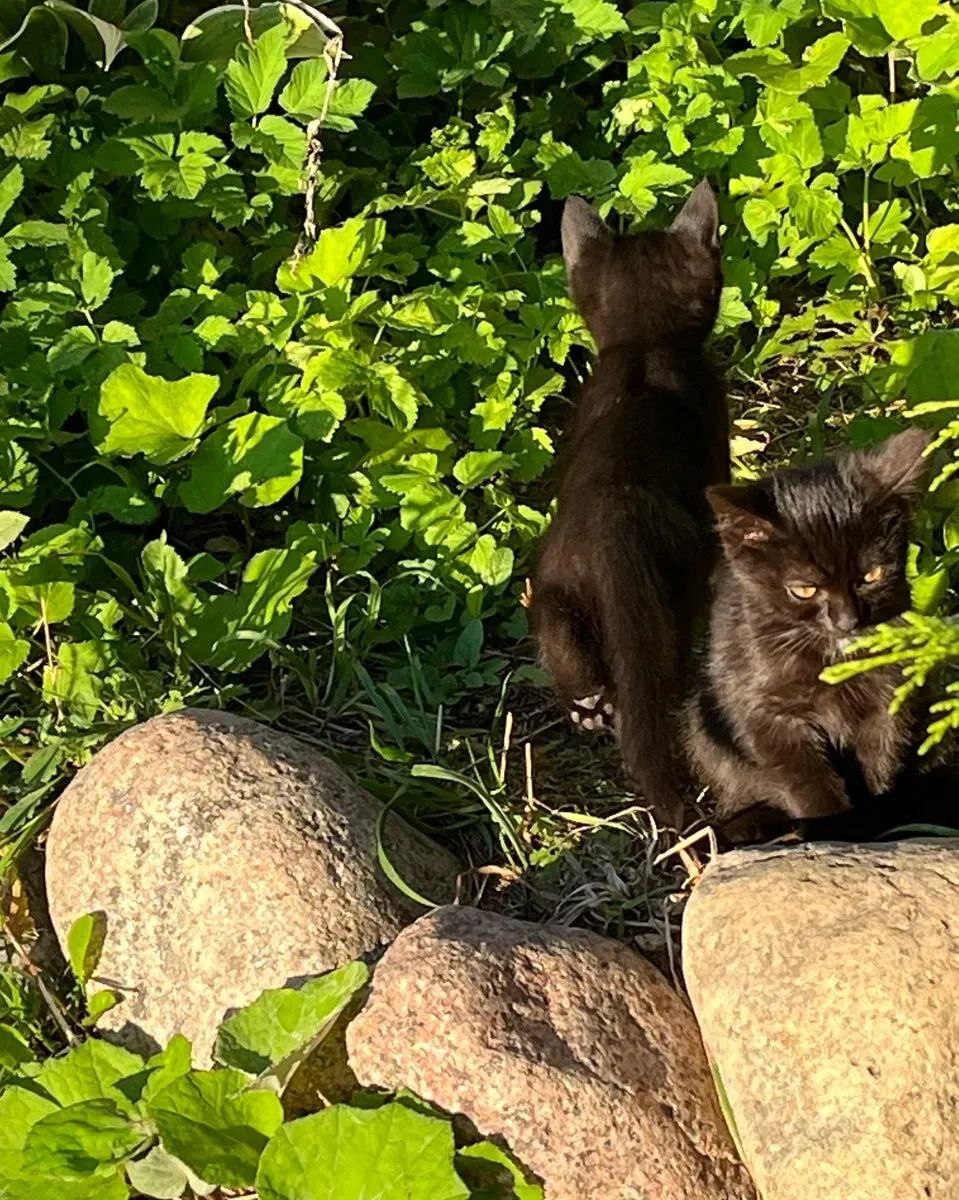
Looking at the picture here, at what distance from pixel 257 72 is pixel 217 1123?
2602 mm

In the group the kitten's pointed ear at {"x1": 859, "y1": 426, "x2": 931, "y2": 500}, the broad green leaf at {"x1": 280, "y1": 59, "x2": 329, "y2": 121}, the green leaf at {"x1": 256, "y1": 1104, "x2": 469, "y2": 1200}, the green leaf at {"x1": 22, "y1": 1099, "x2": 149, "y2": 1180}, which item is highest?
the broad green leaf at {"x1": 280, "y1": 59, "x2": 329, "y2": 121}

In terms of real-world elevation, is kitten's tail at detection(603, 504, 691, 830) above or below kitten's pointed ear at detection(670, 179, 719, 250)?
below

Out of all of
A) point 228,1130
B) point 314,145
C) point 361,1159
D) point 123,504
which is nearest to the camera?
point 361,1159

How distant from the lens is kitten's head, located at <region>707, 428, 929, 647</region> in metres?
2.75

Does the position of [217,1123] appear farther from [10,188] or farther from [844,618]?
[10,188]

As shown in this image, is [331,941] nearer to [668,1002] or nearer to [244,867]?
[244,867]

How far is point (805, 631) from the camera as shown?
285 cm

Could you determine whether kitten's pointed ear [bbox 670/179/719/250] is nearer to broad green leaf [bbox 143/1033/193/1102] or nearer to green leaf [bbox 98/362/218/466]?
green leaf [bbox 98/362/218/466]

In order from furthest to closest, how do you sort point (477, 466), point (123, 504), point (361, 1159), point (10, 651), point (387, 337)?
1. point (387, 337)
2. point (477, 466)
3. point (123, 504)
4. point (10, 651)
5. point (361, 1159)

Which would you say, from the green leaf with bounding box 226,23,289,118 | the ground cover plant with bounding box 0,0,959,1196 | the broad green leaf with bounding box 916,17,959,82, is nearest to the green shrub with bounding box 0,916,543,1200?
the ground cover plant with bounding box 0,0,959,1196

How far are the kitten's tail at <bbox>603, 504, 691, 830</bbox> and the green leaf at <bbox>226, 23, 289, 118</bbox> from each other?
1.49 meters

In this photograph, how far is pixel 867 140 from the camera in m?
3.92

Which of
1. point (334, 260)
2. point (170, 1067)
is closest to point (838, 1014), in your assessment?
point (170, 1067)

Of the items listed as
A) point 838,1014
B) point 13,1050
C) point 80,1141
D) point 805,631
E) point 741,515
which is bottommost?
point 13,1050
